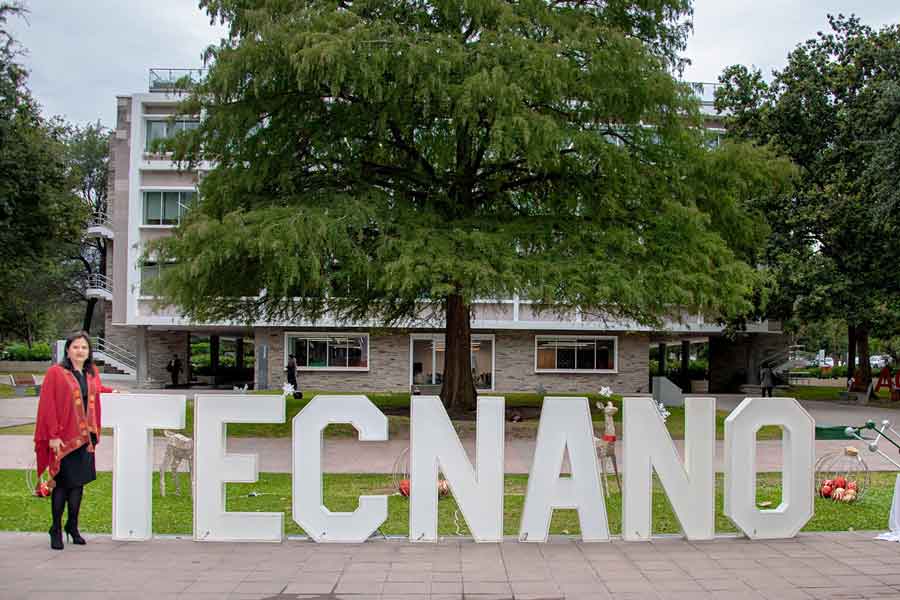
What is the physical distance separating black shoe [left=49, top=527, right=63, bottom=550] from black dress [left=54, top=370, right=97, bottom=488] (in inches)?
16.1

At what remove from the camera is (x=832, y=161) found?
102ft

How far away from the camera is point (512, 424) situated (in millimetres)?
20406

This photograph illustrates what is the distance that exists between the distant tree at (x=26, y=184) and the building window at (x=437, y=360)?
50.1 feet

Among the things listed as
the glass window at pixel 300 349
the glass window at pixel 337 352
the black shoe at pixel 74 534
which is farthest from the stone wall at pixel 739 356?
the black shoe at pixel 74 534

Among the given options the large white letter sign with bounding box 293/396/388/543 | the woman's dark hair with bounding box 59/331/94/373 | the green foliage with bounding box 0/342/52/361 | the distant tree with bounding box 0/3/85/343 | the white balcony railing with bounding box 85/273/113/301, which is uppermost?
the distant tree with bounding box 0/3/85/343

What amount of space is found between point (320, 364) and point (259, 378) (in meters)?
2.80

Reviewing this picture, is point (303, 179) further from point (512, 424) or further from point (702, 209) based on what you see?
point (702, 209)

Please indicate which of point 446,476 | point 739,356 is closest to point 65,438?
point 446,476

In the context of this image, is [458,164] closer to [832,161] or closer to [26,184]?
[26,184]

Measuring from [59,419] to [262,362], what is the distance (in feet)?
102

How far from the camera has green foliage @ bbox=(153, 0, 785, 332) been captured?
1587 centimetres

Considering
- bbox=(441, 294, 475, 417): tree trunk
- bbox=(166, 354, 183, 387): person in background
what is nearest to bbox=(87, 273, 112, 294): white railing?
bbox=(166, 354, 183, 387): person in background

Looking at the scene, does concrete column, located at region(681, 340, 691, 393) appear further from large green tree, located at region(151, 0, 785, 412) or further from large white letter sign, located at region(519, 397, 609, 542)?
large white letter sign, located at region(519, 397, 609, 542)

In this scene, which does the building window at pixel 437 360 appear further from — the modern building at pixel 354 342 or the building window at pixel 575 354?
the building window at pixel 575 354
